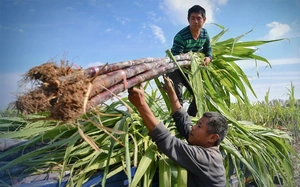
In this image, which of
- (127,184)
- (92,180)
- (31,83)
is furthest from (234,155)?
(31,83)

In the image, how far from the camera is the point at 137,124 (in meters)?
2.06

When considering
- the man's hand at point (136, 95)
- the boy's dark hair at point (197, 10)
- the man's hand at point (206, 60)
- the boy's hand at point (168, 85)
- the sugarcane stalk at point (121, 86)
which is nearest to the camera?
the sugarcane stalk at point (121, 86)

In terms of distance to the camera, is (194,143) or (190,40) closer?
(194,143)

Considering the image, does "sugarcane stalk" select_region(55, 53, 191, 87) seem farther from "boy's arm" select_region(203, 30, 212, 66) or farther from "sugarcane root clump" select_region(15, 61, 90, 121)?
"boy's arm" select_region(203, 30, 212, 66)

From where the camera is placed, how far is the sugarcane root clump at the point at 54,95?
1.21 metres

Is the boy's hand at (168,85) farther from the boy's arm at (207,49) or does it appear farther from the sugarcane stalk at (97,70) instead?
the boy's arm at (207,49)

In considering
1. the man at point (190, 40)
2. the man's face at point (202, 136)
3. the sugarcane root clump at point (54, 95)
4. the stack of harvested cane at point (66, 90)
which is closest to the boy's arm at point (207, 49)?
the man at point (190, 40)

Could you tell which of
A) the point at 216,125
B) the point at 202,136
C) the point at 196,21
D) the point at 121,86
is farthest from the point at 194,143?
the point at 196,21

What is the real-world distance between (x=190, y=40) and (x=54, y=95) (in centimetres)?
207

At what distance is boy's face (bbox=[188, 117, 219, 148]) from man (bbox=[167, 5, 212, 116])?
1002 millimetres

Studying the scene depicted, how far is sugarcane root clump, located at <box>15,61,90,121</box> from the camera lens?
47.7 inches

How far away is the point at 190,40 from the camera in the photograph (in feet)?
10.00

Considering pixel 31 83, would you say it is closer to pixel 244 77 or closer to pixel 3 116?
pixel 3 116

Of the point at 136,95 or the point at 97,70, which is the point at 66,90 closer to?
the point at 97,70
